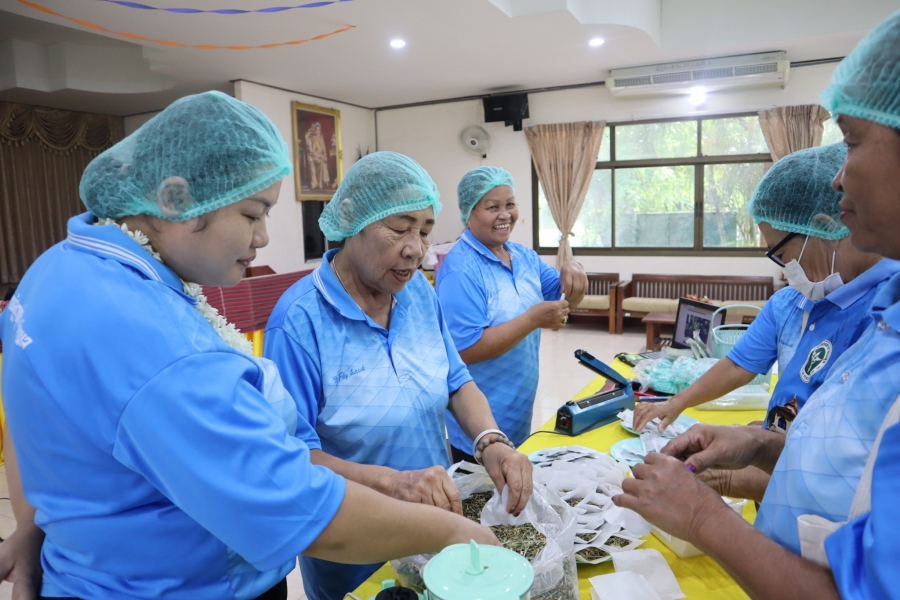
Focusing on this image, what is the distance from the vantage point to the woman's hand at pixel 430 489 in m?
1.14

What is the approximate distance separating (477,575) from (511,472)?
501 mm

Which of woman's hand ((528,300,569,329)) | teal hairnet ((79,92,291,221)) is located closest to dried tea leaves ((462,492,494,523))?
teal hairnet ((79,92,291,221))

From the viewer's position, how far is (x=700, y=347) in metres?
2.64

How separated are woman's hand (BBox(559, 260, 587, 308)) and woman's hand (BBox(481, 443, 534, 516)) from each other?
119cm

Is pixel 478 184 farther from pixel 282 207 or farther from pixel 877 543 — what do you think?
pixel 282 207

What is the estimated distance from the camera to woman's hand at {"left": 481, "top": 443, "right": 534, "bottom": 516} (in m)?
1.24

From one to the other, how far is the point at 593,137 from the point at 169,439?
26.0ft

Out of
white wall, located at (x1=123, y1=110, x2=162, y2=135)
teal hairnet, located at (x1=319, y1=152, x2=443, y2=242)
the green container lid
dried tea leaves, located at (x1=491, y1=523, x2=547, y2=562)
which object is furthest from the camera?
white wall, located at (x1=123, y1=110, x2=162, y2=135)

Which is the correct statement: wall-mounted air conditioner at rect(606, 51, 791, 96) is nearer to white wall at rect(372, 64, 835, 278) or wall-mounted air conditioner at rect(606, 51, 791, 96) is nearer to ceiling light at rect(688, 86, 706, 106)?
Result: ceiling light at rect(688, 86, 706, 106)

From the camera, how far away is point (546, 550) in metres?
1.08

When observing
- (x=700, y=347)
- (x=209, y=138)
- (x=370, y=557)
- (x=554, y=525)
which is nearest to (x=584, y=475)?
(x=554, y=525)

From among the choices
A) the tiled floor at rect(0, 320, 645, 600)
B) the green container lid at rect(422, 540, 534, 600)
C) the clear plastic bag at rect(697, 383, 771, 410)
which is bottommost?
the tiled floor at rect(0, 320, 645, 600)

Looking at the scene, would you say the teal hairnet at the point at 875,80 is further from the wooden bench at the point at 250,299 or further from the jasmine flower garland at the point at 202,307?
the wooden bench at the point at 250,299

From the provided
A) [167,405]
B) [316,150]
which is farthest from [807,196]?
[316,150]
